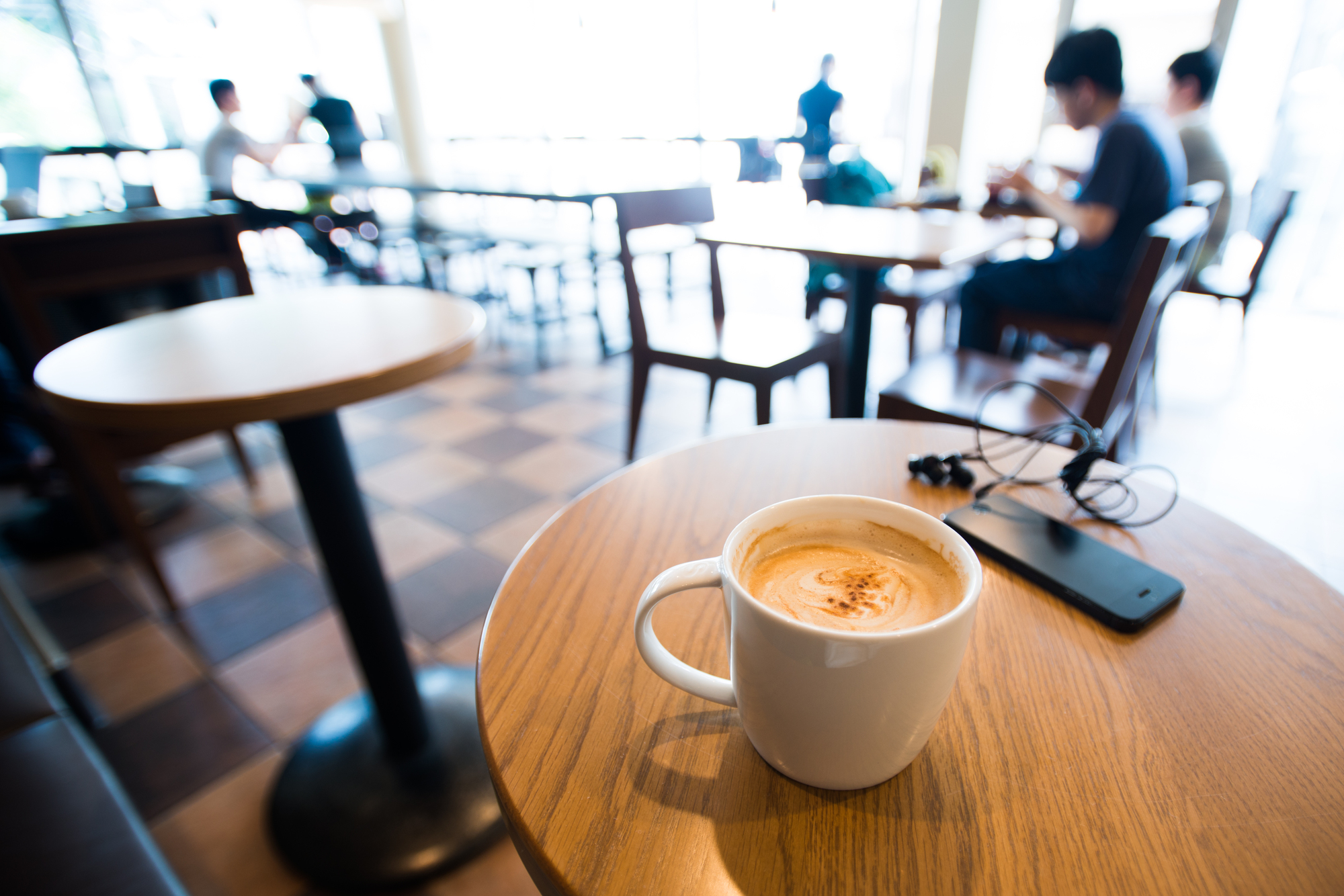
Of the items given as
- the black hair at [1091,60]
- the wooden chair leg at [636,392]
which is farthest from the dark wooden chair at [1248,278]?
the wooden chair leg at [636,392]

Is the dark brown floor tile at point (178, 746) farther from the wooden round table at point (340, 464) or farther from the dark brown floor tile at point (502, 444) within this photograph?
the dark brown floor tile at point (502, 444)

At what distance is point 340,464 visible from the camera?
1146 mm

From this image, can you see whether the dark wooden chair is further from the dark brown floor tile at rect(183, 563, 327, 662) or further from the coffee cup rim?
the dark brown floor tile at rect(183, 563, 327, 662)

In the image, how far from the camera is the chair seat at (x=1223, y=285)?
295cm

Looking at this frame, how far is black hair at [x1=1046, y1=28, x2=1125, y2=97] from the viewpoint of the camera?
6.91 ft

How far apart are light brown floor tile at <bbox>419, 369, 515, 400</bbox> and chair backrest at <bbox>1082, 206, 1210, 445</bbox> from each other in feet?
9.37

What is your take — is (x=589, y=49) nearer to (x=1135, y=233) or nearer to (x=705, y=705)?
(x=1135, y=233)

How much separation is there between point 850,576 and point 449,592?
1.72 meters

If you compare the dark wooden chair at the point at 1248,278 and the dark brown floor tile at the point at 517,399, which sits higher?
the dark wooden chair at the point at 1248,278

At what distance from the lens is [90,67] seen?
695 cm

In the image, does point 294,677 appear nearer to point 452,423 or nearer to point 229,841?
point 229,841

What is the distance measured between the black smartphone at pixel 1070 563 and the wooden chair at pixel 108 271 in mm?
1735

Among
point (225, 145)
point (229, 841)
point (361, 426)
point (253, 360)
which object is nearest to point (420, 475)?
point (361, 426)

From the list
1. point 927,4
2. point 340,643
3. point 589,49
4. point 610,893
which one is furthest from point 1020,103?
point 610,893
